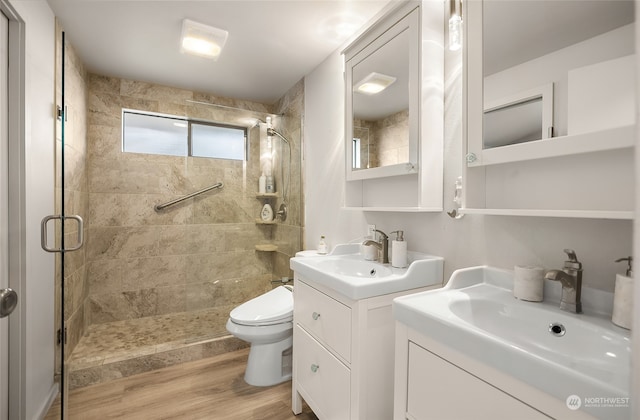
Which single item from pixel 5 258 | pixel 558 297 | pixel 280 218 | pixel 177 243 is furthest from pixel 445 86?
pixel 177 243

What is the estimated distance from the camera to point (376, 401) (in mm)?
1235

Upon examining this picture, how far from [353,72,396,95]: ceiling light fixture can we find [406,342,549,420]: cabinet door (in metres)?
1.31

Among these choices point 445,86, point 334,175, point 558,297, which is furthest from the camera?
point 334,175

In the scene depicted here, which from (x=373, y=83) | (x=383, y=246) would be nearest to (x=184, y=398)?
(x=383, y=246)

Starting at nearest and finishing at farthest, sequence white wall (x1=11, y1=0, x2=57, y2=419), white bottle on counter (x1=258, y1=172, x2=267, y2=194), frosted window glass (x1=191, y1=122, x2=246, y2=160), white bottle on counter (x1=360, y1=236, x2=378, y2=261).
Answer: white wall (x1=11, y1=0, x2=57, y2=419) < white bottle on counter (x1=360, y1=236, x2=378, y2=261) < frosted window glass (x1=191, y1=122, x2=246, y2=160) < white bottle on counter (x1=258, y1=172, x2=267, y2=194)

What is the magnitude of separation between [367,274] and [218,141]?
1.73 meters

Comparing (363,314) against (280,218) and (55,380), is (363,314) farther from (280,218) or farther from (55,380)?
(55,380)

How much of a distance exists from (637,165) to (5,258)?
1864mm

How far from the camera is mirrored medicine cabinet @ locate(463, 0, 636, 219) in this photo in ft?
2.76

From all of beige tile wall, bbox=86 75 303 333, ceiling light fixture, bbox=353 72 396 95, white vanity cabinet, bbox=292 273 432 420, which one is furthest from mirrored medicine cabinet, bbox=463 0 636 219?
beige tile wall, bbox=86 75 303 333

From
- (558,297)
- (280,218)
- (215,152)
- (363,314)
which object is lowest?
(363,314)

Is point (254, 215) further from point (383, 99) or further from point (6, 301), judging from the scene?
point (6, 301)

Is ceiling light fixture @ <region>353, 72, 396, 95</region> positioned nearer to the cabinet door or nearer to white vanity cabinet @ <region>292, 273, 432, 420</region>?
white vanity cabinet @ <region>292, 273, 432, 420</region>

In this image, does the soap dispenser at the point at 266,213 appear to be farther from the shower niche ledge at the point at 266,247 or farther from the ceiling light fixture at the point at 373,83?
the ceiling light fixture at the point at 373,83
